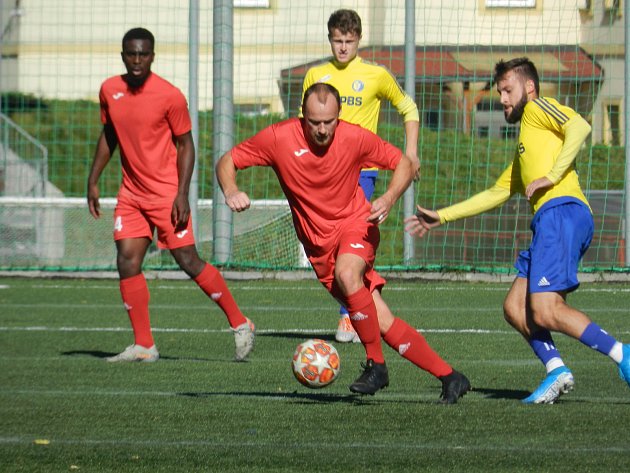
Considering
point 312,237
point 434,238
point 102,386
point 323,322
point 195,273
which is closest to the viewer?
point 312,237

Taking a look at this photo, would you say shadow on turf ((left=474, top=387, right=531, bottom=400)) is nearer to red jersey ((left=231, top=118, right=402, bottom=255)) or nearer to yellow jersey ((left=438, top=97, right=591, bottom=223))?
yellow jersey ((left=438, top=97, right=591, bottom=223))

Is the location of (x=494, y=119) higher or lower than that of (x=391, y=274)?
higher

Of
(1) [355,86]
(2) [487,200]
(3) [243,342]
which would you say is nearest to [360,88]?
(1) [355,86]

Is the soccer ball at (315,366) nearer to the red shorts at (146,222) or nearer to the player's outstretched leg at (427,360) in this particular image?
the player's outstretched leg at (427,360)

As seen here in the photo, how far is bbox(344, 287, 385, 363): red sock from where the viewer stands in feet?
22.1

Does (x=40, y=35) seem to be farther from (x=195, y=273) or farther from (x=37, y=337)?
(x=195, y=273)

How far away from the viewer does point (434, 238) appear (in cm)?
1656

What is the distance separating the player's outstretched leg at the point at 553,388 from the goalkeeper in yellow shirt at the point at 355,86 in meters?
2.93

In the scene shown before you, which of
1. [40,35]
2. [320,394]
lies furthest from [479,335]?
[40,35]

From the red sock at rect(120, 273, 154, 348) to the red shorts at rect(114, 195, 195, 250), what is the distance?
0.97ft

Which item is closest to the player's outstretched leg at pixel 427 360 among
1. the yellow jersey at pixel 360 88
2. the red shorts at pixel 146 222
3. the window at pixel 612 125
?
the red shorts at pixel 146 222

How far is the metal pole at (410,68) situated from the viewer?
1441 cm

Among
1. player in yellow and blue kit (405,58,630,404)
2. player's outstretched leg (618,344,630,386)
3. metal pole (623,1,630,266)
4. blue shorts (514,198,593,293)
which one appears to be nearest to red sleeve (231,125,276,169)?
player in yellow and blue kit (405,58,630,404)

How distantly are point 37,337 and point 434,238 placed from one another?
7.54m
